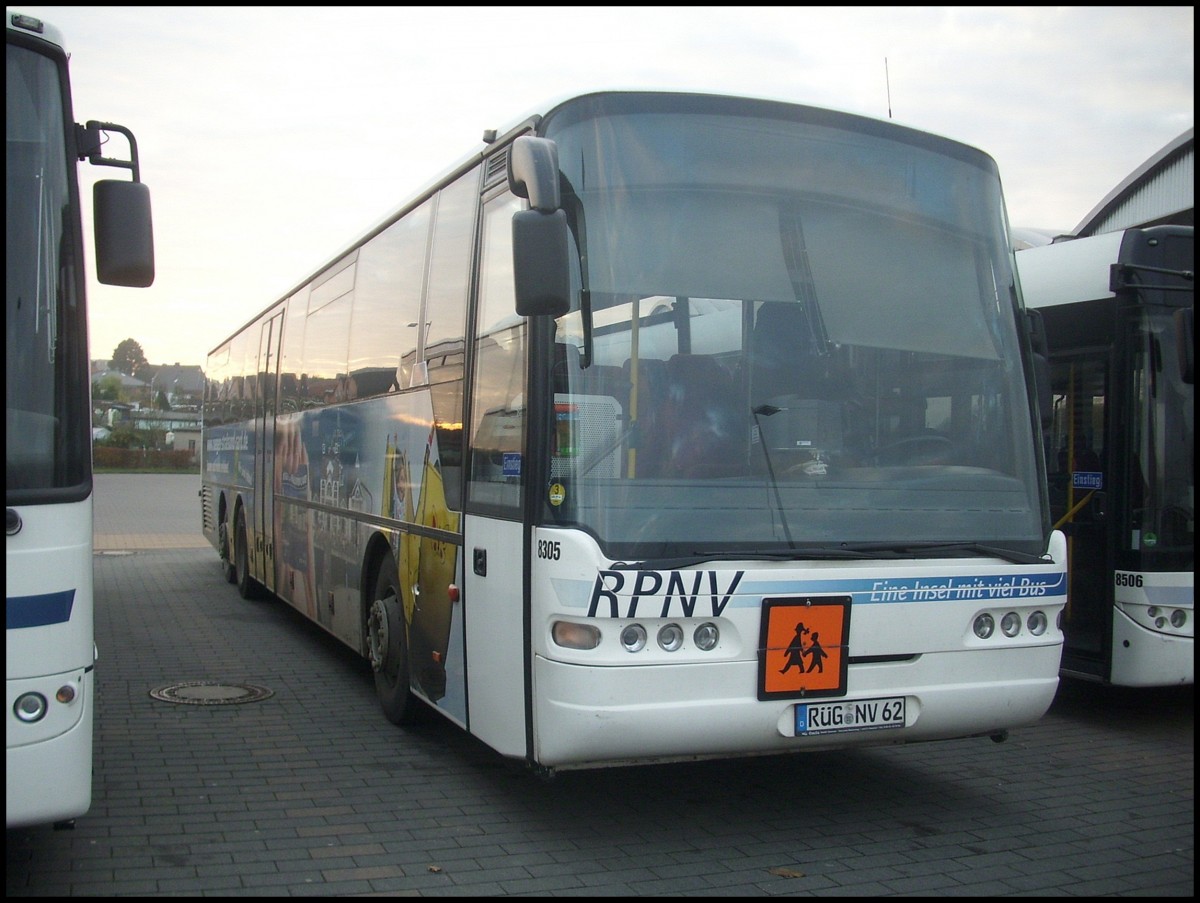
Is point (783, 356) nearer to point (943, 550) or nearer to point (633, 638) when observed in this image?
point (943, 550)

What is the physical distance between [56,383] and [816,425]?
322 centimetres

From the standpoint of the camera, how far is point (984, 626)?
593 cm

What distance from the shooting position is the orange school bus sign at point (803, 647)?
212 inches

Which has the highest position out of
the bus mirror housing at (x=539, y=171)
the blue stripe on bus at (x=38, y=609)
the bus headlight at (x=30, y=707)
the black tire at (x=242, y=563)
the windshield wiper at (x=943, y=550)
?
the bus mirror housing at (x=539, y=171)

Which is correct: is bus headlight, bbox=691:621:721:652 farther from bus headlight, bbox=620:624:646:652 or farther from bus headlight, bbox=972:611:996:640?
bus headlight, bbox=972:611:996:640

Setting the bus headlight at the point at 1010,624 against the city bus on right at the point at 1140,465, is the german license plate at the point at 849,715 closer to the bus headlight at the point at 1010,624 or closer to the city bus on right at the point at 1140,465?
the bus headlight at the point at 1010,624

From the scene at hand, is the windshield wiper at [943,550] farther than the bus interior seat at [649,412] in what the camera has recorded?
Yes

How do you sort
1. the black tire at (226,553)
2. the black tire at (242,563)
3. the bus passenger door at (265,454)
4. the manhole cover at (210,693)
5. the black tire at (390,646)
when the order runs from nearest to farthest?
the black tire at (390,646), the manhole cover at (210,693), the bus passenger door at (265,454), the black tire at (242,563), the black tire at (226,553)

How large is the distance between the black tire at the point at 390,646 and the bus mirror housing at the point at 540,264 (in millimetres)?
3013

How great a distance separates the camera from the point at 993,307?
628 centimetres

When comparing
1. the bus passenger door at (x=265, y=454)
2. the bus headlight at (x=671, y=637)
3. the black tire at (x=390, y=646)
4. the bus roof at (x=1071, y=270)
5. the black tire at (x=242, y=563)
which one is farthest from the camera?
the black tire at (x=242, y=563)

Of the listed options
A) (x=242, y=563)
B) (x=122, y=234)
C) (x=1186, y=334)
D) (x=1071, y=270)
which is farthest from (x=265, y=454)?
(x=1186, y=334)

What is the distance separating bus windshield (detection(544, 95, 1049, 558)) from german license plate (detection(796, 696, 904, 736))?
0.69 metres

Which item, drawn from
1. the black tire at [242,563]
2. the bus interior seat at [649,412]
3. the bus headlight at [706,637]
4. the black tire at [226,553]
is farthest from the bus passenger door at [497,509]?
the black tire at [226,553]
